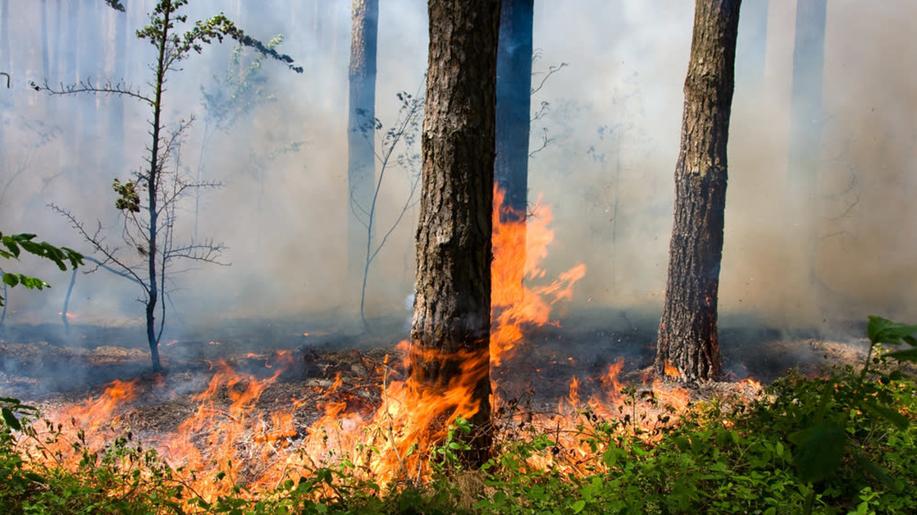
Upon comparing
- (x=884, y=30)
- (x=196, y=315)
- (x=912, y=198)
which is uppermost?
(x=884, y=30)

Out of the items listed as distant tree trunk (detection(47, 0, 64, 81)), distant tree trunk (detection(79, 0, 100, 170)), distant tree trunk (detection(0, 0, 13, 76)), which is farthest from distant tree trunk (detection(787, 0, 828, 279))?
distant tree trunk (detection(47, 0, 64, 81))

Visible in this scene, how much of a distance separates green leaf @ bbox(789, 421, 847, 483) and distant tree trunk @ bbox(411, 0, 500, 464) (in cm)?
270

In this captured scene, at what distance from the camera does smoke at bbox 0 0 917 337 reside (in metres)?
13.6

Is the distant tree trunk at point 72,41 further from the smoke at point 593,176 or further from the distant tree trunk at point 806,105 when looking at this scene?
the distant tree trunk at point 806,105

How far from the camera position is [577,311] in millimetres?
11648

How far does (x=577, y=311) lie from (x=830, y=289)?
598 cm

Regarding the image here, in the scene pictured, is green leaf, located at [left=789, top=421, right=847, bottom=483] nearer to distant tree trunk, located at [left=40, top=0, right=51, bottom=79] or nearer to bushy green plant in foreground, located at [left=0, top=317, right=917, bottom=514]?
bushy green plant in foreground, located at [left=0, top=317, right=917, bottom=514]

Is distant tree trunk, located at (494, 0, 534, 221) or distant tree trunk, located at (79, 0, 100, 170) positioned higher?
distant tree trunk, located at (79, 0, 100, 170)

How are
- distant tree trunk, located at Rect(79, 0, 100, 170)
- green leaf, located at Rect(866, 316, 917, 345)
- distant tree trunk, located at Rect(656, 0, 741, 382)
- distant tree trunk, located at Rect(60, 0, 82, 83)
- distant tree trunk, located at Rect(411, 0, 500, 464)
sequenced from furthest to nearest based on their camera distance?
distant tree trunk, located at Rect(60, 0, 82, 83)
distant tree trunk, located at Rect(79, 0, 100, 170)
distant tree trunk, located at Rect(656, 0, 741, 382)
distant tree trunk, located at Rect(411, 0, 500, 464)
green leaf, located at Rect(866, 316, 917, 345)

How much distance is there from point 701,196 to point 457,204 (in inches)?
147

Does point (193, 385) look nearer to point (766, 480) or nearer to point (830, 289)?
point (766, 480)

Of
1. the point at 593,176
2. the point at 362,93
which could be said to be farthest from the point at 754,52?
the point at 362,93

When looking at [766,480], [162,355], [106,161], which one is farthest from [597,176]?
[106,161]

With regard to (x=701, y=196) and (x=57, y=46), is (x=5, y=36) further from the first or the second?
(x=701, y=196)
